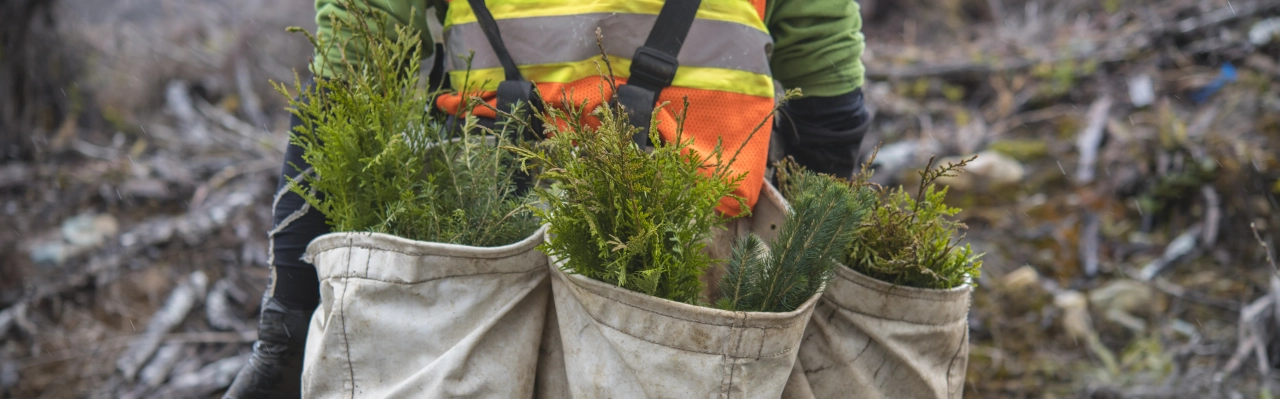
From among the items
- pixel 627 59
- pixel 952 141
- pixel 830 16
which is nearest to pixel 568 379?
pixel 627 59

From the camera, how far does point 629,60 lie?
60.6 inches

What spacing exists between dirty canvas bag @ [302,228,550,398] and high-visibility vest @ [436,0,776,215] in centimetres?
33

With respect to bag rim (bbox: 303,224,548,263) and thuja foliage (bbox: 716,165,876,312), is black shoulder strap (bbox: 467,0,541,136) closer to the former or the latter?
bag rim (bbox: 303,224,548,263)

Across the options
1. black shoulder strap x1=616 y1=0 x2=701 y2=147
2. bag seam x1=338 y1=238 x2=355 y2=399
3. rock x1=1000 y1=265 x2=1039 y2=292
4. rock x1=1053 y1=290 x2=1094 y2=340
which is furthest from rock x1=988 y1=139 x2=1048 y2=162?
bag seam x1=338 y1=238 x2=355 y2=399

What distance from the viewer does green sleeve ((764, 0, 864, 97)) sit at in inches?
70.3

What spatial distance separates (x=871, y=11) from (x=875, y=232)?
8999 mm

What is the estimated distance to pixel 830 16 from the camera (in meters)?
1.80

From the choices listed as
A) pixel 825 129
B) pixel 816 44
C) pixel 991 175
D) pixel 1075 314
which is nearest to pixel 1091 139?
Answer: pixel 991 175

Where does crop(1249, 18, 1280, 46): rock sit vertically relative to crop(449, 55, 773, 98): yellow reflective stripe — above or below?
below

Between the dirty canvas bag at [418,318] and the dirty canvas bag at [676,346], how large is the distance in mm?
143

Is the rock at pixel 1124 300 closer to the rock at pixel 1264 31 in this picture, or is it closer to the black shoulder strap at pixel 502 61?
the rock at pixel 1264 31

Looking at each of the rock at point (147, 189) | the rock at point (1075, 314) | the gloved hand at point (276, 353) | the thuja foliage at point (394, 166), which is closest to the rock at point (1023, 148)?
the rock at point (1075, 314)

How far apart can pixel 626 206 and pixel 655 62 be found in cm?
42

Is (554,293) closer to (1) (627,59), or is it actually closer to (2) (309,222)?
(1) (627,59)
